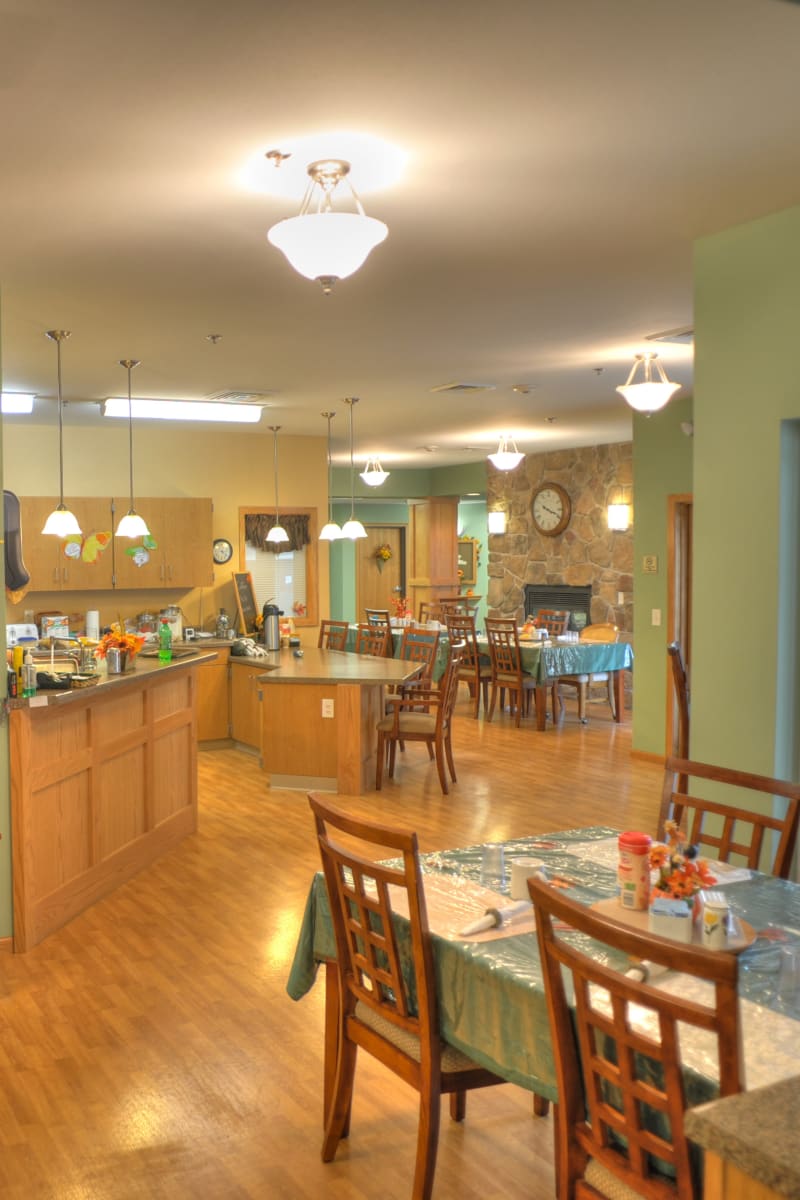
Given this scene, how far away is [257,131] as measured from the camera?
310 centimetres

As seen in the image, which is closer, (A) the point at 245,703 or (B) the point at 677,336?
(B) the point at 677,336

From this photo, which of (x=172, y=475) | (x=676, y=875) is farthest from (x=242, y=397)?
(x=676, y=875)

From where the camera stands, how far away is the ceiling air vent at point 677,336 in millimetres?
5900

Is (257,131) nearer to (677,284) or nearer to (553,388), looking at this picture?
(677,284)

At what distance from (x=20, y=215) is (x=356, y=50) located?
181 cm

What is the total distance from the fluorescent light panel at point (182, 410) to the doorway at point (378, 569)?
309 inches

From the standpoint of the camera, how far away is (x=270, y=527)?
10219 mm

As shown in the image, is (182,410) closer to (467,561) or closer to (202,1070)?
(202,1070)

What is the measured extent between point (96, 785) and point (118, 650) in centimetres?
75

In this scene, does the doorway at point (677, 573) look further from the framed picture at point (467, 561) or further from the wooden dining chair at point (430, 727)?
the framed picture at point (467, 561)

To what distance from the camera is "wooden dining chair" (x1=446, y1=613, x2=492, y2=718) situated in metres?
10.4

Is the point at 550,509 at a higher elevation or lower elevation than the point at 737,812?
higher

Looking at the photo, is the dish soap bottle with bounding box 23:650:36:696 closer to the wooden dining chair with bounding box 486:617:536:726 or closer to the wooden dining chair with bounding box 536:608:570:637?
the wooden dining chair with bounding box 486:617:536:726

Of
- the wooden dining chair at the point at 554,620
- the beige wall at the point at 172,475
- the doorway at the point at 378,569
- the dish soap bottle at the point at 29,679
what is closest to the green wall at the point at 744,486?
the dish soap bottle at the point at 29,679
